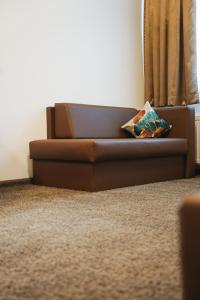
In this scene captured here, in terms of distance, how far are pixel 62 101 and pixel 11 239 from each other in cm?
216

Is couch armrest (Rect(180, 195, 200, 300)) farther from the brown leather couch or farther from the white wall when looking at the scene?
the white wall

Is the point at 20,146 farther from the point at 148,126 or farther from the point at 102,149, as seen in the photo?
the point at 148,126

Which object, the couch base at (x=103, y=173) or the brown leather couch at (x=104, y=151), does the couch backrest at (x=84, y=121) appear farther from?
the couch base at (x=103, y=173)

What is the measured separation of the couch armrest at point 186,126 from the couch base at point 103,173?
14 cm

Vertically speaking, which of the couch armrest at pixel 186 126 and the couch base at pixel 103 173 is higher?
the couch armrest at pixel 186 126

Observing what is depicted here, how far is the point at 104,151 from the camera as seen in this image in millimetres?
2641

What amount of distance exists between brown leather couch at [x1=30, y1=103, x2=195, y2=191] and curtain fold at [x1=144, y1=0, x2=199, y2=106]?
1.72 ft

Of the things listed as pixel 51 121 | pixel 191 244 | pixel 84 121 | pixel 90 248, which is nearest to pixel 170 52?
pixel 84 121

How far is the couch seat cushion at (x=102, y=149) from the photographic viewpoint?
2.62m

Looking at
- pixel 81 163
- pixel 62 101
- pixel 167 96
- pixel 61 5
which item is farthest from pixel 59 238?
pixel 167 96

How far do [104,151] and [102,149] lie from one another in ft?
0.08

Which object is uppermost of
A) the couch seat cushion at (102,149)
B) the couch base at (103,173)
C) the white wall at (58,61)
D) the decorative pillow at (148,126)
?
the white wall at (58,61)

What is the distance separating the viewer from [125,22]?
412 cm

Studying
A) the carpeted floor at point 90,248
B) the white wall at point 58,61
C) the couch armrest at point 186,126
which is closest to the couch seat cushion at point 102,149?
the couch armrest at point 186,126
